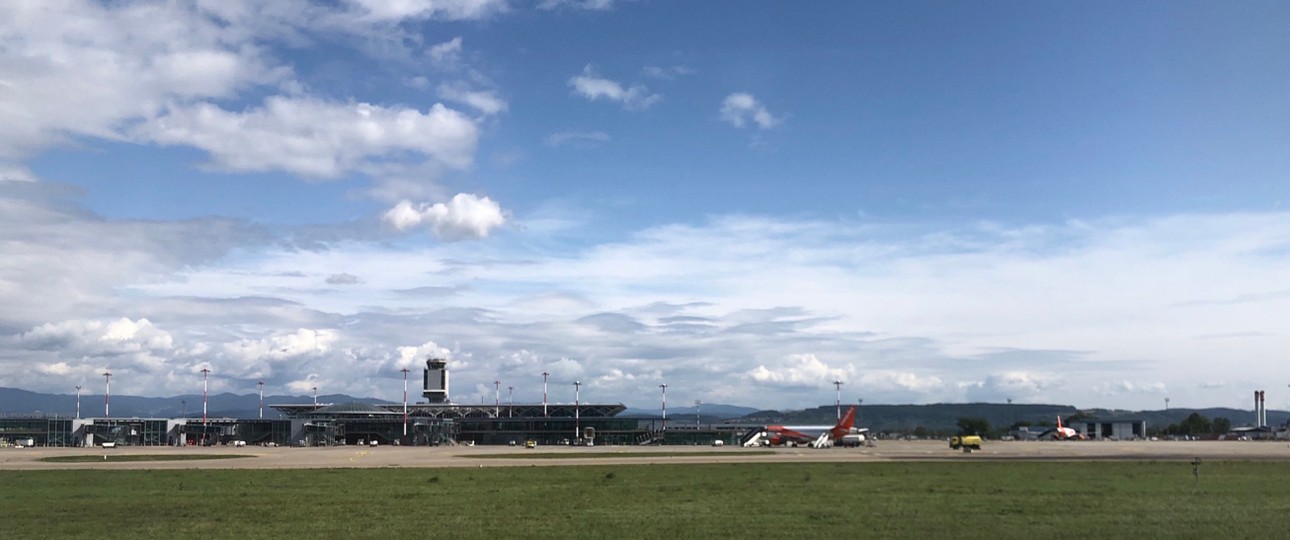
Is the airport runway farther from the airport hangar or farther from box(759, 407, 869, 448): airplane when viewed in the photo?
the airport hangar

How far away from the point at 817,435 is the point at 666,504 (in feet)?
480

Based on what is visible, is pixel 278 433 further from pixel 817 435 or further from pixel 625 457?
pixel 625 457

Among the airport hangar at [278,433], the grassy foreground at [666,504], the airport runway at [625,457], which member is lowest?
the airport hangar at [278,433]

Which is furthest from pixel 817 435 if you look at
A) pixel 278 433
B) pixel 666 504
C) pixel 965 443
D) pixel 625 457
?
pixel 666 504

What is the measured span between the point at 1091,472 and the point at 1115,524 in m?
31.6

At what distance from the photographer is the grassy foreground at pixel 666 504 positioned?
2878cm

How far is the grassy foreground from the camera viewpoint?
28.8 m

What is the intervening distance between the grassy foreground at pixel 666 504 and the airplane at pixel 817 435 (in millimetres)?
89954

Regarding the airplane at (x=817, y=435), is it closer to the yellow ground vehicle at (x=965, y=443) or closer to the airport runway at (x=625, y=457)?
the yellow ground vehicle at (x=965, y=443)

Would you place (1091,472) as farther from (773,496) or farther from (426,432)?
(426,432)

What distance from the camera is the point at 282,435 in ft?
587

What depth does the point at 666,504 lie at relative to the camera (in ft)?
122

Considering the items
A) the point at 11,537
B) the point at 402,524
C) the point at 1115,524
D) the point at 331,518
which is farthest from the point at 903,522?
the point at 11,537

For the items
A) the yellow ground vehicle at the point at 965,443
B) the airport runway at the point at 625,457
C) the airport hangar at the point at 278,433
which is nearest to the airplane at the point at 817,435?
the airport hangar at the point at 278,433
